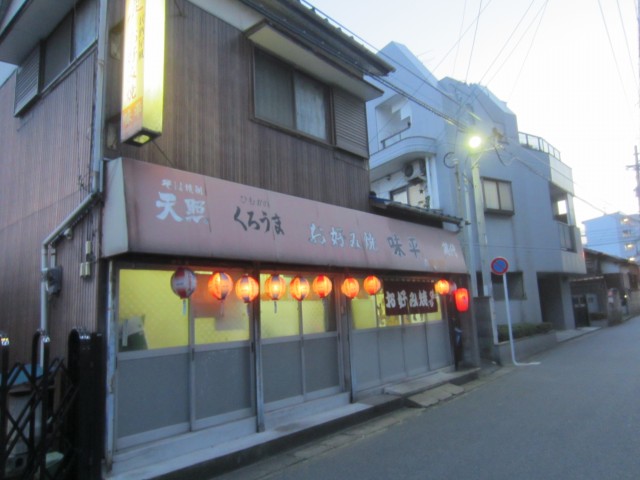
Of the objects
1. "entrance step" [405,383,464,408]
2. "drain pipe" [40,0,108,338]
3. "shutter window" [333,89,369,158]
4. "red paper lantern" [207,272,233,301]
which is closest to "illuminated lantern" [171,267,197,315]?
"red paper lantern" [207,272,233,301]

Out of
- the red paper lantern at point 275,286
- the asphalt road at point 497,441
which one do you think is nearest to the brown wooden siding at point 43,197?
the red paper lantern at point 275,286

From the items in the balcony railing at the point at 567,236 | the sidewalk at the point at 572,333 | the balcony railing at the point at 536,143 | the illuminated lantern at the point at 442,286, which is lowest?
the sidewalk at the point at 572,333

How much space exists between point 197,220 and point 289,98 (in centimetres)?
459

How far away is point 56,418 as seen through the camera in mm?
5590

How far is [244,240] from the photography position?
737 centimetres

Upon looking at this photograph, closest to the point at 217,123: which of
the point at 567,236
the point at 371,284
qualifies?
the point at 371,284

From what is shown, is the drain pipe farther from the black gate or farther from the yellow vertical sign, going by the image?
the black gate

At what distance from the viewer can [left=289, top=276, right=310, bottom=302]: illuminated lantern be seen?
28.7 feet

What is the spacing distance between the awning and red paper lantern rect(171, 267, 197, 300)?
354 millimetres

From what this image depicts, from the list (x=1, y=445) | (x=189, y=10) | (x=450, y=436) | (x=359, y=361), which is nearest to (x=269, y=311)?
(x=359, y=361)

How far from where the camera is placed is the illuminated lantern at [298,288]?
873 cm

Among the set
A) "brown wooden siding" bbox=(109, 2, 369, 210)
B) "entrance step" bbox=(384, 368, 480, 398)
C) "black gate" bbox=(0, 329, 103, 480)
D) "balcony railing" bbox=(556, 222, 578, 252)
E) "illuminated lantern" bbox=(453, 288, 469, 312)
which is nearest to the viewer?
"black gate" bbox=(0, 329, 103, 480)

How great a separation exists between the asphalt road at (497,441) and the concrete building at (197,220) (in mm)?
909

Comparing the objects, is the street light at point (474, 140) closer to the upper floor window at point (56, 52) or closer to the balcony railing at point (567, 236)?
the upper floor window at point (56, 52)
